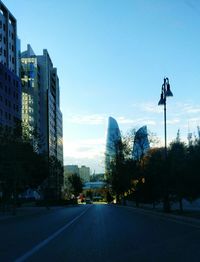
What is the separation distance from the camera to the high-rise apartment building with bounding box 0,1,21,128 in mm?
130500

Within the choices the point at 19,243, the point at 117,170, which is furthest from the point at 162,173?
the point at 117,170

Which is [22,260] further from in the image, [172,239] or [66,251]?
[172,239]

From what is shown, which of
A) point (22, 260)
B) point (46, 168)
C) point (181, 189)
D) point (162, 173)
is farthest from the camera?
point (46, 168)

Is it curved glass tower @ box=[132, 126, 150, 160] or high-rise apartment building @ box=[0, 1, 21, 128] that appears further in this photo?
high-rise apartment building @ box=[0, 1, 21, 128]

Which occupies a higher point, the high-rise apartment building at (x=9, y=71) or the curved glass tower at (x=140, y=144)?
the high-rise apartment building at (x=9, y=71)

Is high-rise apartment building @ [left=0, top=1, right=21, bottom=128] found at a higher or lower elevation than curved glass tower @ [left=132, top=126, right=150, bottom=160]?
higher

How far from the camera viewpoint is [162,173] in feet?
161

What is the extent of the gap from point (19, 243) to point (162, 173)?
30.0 metres

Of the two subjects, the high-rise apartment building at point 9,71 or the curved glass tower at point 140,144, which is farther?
the high-rise apartment building at point 9,71

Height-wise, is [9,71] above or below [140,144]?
above

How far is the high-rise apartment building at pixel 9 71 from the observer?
5138 inches

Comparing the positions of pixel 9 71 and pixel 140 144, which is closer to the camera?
pixel 140 144

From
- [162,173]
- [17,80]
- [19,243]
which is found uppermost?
[17,80]

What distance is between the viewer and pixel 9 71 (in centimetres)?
13562
